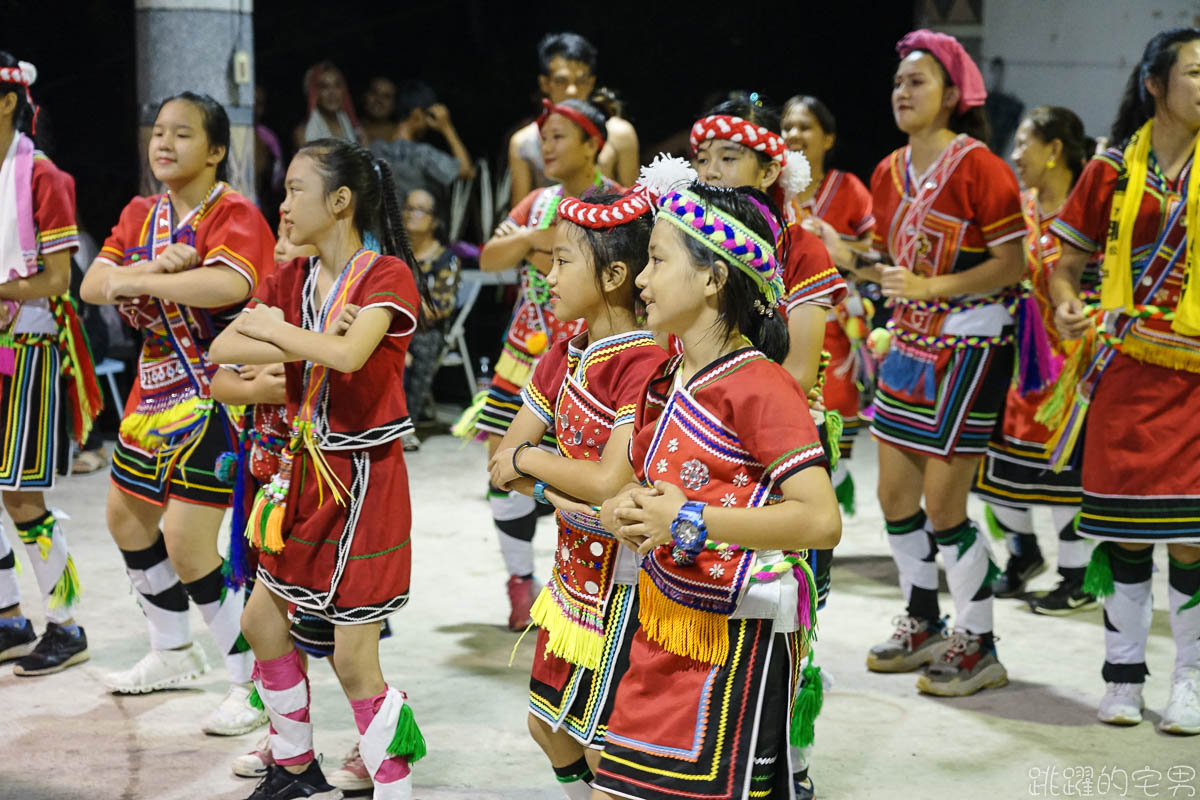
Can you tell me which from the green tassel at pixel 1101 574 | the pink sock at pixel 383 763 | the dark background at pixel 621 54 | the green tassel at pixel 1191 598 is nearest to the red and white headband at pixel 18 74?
the pink sock at pixel 383 763

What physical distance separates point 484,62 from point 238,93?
3161mm

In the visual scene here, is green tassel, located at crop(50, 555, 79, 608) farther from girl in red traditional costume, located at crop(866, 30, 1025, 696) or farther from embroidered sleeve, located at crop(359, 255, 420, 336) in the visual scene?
girl in red traditional costume, located at crop(866, 30, 1025, 696)

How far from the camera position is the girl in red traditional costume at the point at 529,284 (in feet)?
14.1

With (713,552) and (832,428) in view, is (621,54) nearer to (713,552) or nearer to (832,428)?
(832,428)

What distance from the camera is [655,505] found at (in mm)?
2086

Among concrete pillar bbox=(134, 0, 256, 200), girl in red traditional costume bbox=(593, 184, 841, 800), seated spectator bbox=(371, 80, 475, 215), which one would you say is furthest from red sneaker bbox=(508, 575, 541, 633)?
seated spectator bbox=(371, 80, 475, 215)

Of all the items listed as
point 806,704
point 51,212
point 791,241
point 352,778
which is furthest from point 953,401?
point 51,212

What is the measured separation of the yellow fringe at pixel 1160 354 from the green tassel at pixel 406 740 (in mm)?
2081

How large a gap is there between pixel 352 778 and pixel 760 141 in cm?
175

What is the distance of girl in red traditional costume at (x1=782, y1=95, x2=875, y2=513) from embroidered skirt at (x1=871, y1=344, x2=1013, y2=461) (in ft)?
3.57

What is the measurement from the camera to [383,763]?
9.78ft

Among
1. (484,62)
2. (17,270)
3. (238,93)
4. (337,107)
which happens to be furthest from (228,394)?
(484,62)

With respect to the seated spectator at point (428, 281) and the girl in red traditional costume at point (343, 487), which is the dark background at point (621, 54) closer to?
the seated spectator at point (428, 281)

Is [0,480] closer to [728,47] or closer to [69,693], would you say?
[69,693]
